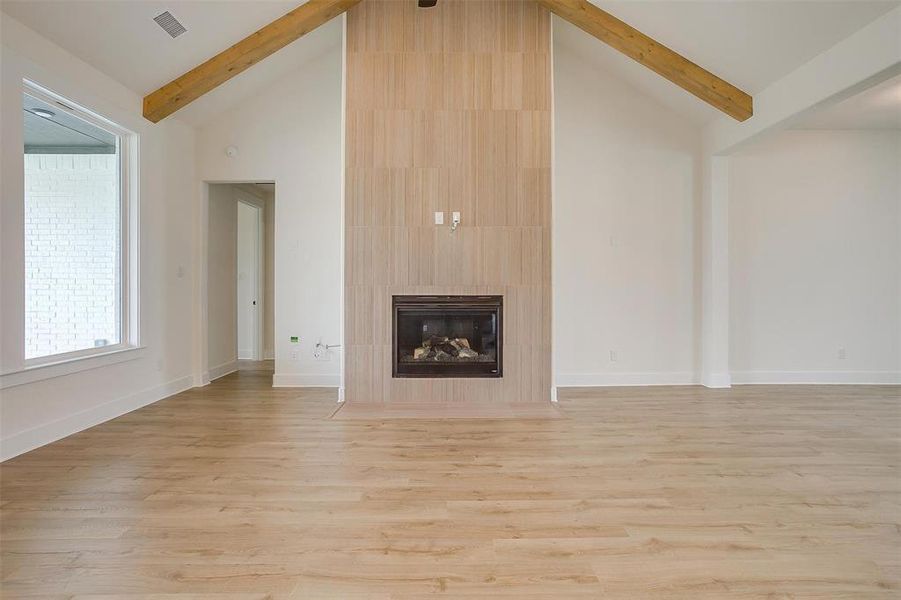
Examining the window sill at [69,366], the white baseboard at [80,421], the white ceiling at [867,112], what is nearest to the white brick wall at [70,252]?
the window sill at [69,366]

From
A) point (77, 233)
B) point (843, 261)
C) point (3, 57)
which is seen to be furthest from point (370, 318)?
point (843, 261)

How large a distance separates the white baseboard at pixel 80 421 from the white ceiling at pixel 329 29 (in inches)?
104

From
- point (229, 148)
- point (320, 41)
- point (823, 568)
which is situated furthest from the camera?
point (229, 148)

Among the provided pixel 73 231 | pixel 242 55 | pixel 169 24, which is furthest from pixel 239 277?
pixel 169 24

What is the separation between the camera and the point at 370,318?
14.3 feet

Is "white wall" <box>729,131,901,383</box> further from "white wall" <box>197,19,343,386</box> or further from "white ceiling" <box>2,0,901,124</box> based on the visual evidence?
"white wall" <box>197,19,343,386</box>

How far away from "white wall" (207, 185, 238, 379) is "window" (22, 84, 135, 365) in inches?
51.7

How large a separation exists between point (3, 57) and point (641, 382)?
5.82 meters

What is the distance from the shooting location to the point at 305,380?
516 cm

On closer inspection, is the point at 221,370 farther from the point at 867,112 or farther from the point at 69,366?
the point at 867,112

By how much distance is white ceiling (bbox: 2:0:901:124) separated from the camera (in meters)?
3.16

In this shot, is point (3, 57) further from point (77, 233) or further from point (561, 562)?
point (561, 562)

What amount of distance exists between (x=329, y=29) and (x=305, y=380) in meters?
3.58

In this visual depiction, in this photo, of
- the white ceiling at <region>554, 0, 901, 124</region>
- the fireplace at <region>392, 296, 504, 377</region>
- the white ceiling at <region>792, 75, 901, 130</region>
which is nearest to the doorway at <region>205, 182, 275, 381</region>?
the fireplace at <region>392, 296, 504, 377</region>
